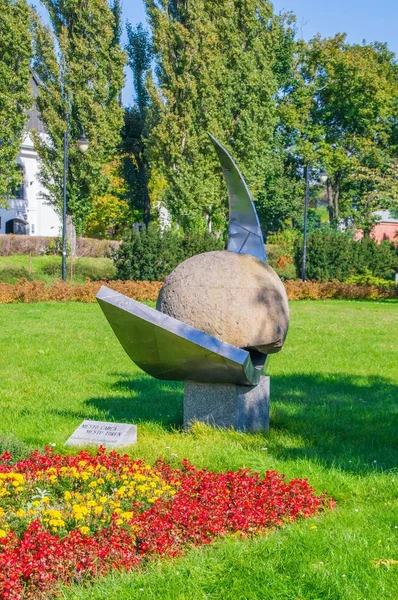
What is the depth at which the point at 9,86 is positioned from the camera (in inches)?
1266

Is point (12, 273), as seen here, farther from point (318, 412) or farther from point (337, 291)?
point (318, 412)

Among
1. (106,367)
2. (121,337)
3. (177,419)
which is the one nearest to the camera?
(121,337)

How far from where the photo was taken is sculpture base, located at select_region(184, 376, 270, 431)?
7.75 metres

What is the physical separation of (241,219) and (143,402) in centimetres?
262

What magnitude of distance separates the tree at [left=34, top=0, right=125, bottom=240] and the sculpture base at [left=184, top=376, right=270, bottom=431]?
Result: 26.2m

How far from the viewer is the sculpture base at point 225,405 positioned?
775cm

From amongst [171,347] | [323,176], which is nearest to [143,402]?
[171,347]

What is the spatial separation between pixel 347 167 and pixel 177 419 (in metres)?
38.0

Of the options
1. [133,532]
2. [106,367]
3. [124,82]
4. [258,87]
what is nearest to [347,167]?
[258,87]

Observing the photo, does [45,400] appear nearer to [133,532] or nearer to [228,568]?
[133,532]

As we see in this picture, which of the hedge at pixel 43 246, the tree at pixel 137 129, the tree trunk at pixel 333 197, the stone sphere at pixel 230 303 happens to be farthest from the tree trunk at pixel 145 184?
the stone sphere at pixel 230 303

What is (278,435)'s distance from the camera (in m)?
7.76

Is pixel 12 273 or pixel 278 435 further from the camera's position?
pixel 12 273

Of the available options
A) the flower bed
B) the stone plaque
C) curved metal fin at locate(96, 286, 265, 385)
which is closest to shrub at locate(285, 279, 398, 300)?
curved metal fin at locate(96, 286, 265, 385)
